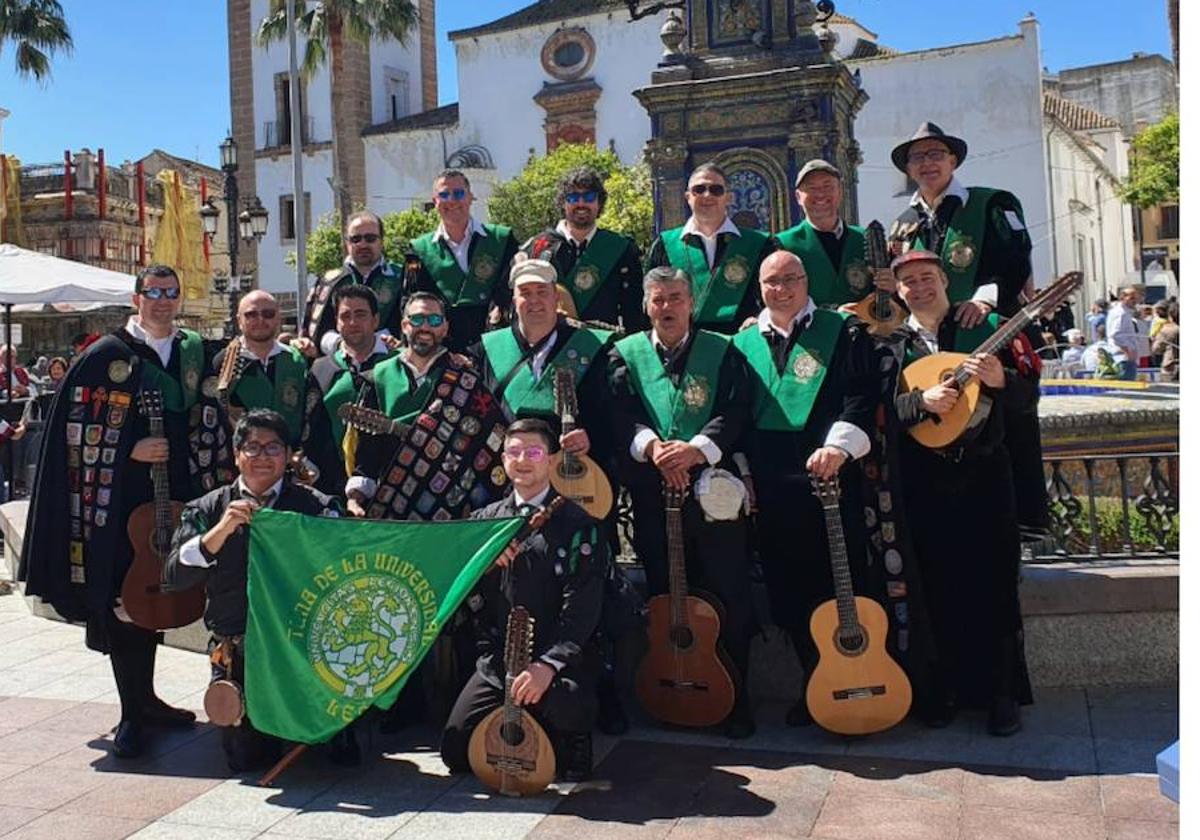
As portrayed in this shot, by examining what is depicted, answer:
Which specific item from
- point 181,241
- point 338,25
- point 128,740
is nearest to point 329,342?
point 128,740

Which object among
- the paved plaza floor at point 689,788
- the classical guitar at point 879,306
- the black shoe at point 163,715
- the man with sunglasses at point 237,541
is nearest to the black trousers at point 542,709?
the paved plaza floor at point 689,788

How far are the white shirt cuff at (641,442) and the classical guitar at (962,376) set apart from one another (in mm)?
1115

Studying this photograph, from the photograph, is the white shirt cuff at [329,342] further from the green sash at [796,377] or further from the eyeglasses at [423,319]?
the green sash at [796,377]

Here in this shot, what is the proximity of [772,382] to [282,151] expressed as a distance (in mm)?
41024

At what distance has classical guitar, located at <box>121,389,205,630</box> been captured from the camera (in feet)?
18.7

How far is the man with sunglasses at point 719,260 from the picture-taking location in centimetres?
637

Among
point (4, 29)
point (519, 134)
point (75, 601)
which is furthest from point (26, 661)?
point (519, 134)

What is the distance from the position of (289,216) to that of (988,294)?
4136cm

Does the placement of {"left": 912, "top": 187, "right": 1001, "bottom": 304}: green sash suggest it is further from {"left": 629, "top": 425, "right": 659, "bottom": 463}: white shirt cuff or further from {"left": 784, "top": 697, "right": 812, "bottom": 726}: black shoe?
{"left": 784, "top": 697, "right": 812, "bottom": 726}: black shoe

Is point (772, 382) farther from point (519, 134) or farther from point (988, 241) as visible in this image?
point (519, 134)

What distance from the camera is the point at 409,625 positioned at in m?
5.06

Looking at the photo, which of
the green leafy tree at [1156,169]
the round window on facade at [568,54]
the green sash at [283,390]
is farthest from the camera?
the round window on facade at [568,54]

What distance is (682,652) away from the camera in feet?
18.1

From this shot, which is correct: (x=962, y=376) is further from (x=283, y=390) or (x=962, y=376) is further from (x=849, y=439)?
(x=283, y=390)
